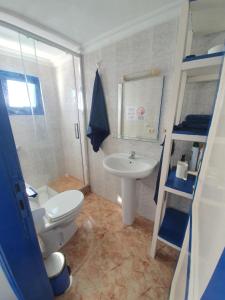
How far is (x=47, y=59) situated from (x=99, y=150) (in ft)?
5.31

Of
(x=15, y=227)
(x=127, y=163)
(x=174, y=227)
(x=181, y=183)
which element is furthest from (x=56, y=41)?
(x=174, y=227)

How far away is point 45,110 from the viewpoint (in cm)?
219

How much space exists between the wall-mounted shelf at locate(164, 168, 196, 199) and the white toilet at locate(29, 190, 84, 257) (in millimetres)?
896

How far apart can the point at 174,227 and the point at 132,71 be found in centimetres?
160

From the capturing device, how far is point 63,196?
5.00 ft

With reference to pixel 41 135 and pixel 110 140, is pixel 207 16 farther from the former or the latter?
pixel 41 135

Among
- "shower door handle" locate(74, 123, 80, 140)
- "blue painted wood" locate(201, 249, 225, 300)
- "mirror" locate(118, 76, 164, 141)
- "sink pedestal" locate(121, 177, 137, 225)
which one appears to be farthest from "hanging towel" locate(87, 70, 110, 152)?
"blue painted wood" locate(201, 249, 225, 300)

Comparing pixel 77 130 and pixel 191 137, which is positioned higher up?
pixel 191 137

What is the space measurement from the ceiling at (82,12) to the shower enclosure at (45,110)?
0.40 m

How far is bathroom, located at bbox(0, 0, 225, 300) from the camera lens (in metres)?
0.74

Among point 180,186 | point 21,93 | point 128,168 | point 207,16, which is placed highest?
point 207,16

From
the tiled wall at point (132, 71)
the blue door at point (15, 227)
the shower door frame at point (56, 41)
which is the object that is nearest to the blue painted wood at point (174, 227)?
the tiled wall at point (132, 71)

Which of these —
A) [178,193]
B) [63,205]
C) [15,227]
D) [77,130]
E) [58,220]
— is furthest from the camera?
[77,130]

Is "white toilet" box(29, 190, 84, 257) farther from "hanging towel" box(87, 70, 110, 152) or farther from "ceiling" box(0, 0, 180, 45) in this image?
"ceiling" box(0, 0, 180, 45)
